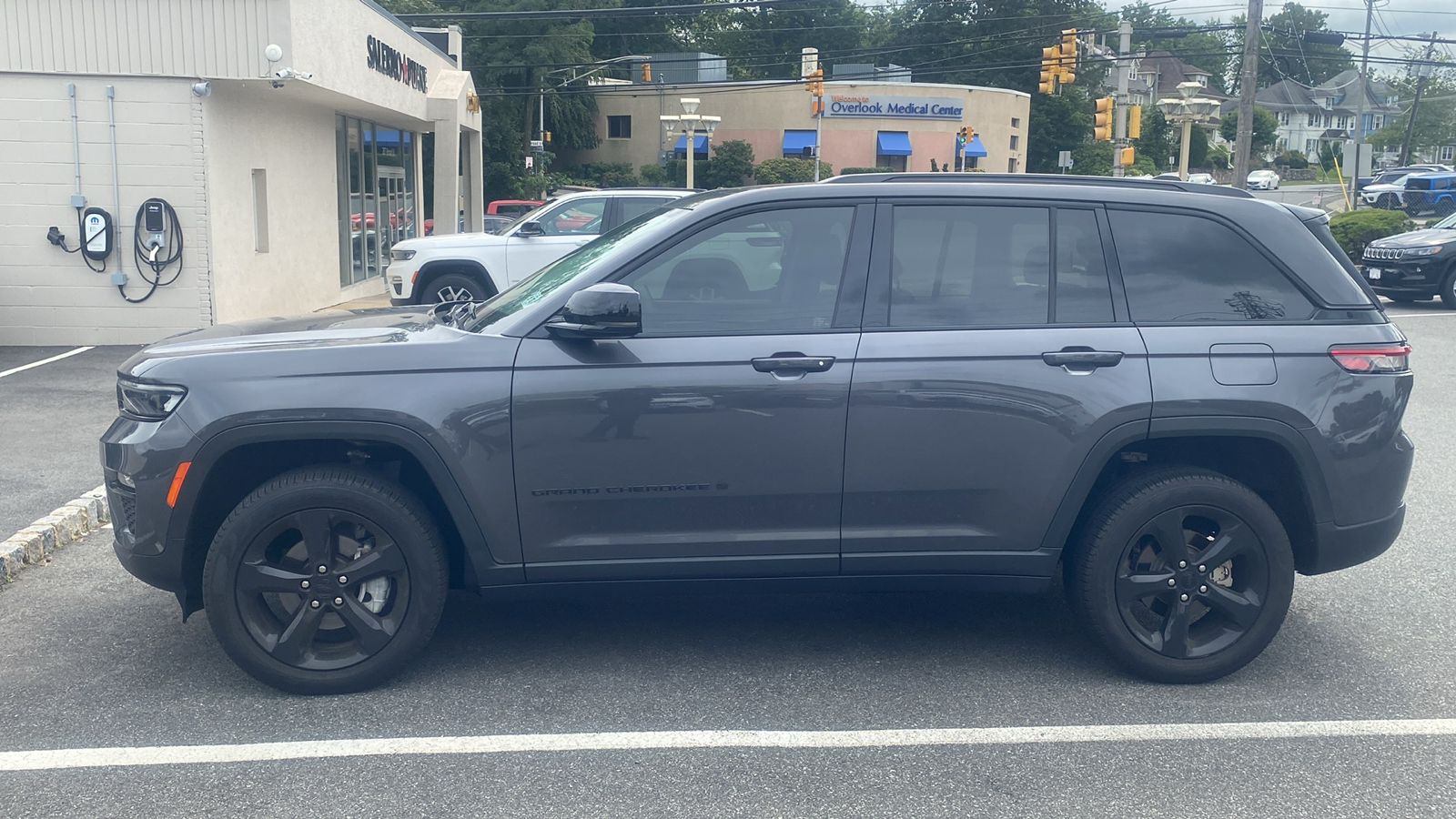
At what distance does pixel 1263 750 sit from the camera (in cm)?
395

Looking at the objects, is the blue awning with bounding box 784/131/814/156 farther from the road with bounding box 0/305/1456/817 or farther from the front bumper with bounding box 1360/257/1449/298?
the road with bounding box 0/305/1456/817

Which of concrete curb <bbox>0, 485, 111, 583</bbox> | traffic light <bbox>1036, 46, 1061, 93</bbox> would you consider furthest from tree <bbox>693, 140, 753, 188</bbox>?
concrete curb <bbox>0, 485, 111, 583</bbox>

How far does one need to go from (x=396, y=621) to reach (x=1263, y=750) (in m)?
2.96

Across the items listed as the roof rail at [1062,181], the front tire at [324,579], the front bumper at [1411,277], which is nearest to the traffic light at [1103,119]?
the front bumper at [1411,277]

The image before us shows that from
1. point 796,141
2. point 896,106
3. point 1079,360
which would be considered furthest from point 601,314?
point 896,106

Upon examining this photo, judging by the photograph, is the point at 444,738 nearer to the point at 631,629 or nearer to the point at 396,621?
the point at 396,621

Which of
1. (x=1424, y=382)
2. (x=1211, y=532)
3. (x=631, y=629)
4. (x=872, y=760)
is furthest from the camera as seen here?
(x=1424, y=382)

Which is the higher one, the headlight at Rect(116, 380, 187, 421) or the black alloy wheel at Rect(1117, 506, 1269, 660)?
the headlight at Rect(116, 380, 187, 421)

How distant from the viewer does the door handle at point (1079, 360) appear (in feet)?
14.1

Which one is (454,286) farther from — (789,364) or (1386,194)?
(1386,194)

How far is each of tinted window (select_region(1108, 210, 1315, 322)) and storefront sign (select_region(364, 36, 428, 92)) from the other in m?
15.4

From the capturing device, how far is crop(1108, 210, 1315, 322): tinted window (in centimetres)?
444

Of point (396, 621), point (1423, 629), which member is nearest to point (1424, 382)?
point (1423, 629)

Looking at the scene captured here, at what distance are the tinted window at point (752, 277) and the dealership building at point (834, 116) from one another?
55.4m
